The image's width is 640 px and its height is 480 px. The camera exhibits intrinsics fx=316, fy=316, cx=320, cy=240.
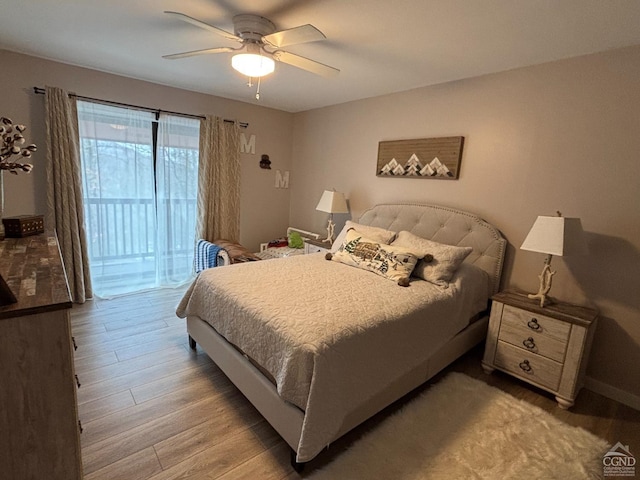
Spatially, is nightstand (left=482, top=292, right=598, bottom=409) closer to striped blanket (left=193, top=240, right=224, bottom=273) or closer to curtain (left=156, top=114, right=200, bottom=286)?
striped blanket (left=193, top=240, right=224, bottom=273)

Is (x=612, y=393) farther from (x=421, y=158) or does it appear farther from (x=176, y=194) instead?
(x=176, y=194)

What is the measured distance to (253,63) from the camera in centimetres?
189

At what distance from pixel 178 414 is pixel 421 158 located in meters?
2.89

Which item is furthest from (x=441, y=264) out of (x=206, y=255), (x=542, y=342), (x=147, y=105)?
(x=147, y=105)

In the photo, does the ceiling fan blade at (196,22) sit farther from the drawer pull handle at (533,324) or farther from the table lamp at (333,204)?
the drawer pull handle at (533,324)

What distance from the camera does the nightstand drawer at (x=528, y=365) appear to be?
83.4 inches

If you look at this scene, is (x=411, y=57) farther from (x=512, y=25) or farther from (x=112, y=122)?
(x=112, y=122)

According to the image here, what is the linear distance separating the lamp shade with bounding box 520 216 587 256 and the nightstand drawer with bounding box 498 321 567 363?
580 mm

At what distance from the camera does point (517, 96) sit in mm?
2494

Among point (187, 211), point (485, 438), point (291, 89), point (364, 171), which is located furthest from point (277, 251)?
point (485, 438)

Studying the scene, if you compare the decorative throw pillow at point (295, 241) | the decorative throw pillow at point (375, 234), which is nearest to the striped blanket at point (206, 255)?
the decorative throw pillow at point (295, 241)

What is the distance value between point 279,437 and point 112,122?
3360 millimetres

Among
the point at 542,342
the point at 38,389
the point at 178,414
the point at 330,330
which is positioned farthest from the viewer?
the point at 542,342

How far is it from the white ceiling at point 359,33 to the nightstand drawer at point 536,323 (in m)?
1.77
